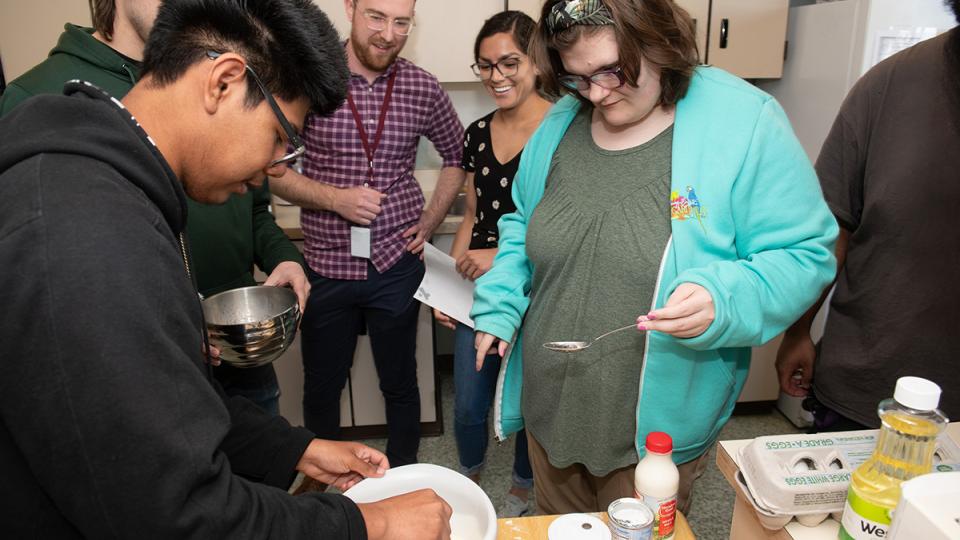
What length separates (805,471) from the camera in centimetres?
84

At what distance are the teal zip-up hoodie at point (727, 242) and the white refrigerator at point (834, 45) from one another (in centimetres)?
131

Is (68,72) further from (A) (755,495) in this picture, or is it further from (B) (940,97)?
(B) (940,97)

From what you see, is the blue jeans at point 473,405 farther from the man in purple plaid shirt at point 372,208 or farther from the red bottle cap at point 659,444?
the red bottle cap at point 659,444

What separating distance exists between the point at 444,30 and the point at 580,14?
170 cm

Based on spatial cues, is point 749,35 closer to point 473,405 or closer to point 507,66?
point 507,66

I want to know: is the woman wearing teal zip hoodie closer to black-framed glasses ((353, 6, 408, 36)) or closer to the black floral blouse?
the black floral blouse

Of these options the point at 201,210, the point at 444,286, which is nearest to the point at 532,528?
the point at 201,210

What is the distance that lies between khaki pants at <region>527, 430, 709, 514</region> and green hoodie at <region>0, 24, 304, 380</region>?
0.83 m

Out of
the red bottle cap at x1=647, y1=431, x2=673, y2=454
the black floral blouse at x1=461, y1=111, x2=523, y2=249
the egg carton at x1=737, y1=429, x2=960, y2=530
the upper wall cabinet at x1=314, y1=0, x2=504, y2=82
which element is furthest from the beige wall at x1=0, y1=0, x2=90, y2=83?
the egg carton at x1=737, y1=429, x2=960, y2=530

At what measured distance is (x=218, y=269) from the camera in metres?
1.54

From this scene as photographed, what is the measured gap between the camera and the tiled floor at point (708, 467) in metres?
2.14

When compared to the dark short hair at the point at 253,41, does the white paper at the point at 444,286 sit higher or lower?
lower

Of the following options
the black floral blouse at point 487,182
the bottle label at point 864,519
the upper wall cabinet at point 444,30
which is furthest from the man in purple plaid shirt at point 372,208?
the bottle label at point 864,519

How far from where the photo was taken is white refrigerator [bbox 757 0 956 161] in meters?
2.15
